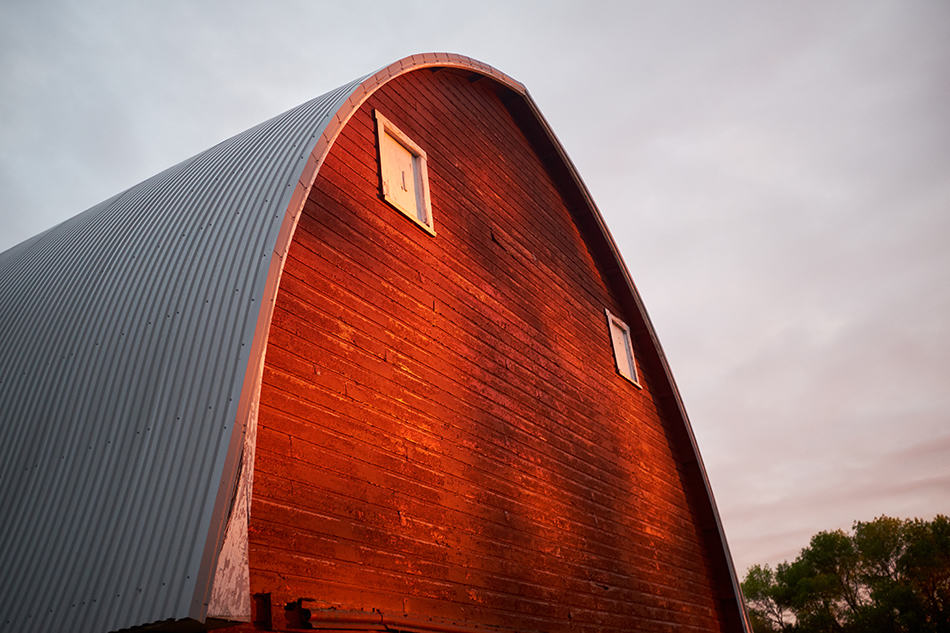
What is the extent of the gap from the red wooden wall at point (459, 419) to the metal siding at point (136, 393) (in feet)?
1.54

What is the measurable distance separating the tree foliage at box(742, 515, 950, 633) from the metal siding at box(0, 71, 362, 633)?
4305cm

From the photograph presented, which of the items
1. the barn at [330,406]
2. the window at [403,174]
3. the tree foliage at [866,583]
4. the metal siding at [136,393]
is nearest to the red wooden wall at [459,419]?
the barn at [330,406]

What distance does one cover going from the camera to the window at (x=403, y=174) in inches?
335

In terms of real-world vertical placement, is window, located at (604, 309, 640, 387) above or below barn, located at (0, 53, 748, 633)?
above

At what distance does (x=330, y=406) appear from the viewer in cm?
633

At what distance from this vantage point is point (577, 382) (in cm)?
1098

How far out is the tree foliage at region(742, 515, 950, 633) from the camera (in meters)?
40.4

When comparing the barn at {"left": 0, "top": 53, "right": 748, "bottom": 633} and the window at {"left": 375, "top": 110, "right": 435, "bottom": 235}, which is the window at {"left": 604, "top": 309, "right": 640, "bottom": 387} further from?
the window at {"left": 375, "top": 110, "right": 435, "bottom": 235}

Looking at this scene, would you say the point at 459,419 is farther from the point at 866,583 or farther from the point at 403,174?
Result: the point at 866,583

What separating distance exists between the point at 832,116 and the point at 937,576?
1150 inches

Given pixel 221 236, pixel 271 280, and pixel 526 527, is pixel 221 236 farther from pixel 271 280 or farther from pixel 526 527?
pixel 526 527

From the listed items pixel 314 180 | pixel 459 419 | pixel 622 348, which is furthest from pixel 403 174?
pixel 622 348

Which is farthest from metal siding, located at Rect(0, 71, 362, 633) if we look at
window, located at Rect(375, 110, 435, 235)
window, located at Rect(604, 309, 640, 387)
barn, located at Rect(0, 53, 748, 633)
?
window, located at Rect(604, 309, 640, 387)

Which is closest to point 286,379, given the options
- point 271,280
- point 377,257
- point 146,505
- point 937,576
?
point 271,280
